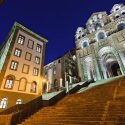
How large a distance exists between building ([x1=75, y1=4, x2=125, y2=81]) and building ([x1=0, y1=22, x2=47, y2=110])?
35.9 feet

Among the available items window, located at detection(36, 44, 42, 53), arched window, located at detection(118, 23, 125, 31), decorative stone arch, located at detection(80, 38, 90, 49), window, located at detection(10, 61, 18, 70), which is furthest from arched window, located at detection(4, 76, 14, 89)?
arched window, located at detection(118, 23, 125, 31)

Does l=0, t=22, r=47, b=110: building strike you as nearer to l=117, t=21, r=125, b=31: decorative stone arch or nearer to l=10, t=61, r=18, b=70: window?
l=10, t=61, r=18, b=70: window

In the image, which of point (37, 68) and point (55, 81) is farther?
point (55, 81)

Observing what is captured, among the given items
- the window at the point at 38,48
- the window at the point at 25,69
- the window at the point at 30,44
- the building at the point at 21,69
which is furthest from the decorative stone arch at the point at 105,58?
the window at the point at 25,69

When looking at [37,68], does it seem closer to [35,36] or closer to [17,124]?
[35,36]

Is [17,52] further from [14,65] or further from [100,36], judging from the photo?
[100,36]

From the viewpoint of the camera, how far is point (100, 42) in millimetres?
30125

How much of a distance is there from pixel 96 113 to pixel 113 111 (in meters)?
0.94

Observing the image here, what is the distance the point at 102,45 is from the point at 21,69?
18.7m

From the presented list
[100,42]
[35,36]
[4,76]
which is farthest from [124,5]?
[4,76]

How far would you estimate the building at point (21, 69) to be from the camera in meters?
20.3

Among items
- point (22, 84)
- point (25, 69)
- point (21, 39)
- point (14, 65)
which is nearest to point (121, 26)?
point (21, 39)

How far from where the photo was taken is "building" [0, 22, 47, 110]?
20.3 meters

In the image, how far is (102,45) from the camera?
96.7ft
